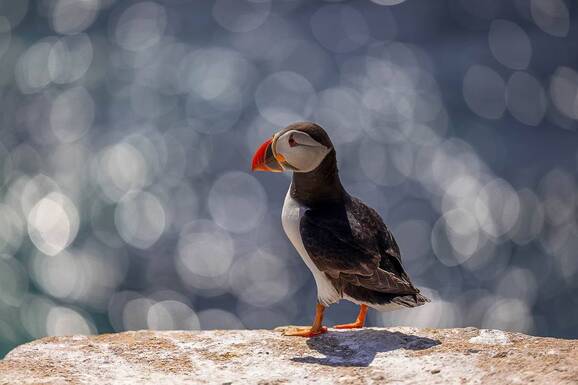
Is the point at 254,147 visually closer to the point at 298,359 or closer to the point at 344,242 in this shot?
the point at 344,242

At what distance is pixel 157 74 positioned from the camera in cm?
2231

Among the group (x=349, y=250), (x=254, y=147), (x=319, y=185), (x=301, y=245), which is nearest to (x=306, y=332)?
(x=301, y=245)

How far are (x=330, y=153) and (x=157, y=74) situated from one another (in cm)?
1478

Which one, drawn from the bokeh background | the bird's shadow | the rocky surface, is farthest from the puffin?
the bokeh background

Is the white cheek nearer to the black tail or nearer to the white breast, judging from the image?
the white breast

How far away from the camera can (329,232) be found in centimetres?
798

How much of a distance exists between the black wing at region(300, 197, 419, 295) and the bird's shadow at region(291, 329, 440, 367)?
436 millimetres

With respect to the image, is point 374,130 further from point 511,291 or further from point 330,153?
point 330,153

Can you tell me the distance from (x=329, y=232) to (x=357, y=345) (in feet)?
3.24

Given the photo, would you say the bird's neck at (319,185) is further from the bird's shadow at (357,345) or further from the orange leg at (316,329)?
the bird's shadow at (357,345)

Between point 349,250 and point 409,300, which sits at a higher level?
point 349,250

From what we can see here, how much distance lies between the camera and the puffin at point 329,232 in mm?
7914

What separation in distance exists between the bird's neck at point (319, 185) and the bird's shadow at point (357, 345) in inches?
46.6

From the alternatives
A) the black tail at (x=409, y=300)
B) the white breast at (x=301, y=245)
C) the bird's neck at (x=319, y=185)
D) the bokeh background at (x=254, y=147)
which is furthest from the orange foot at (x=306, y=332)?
the bokeh background at (x=254, y=147)
